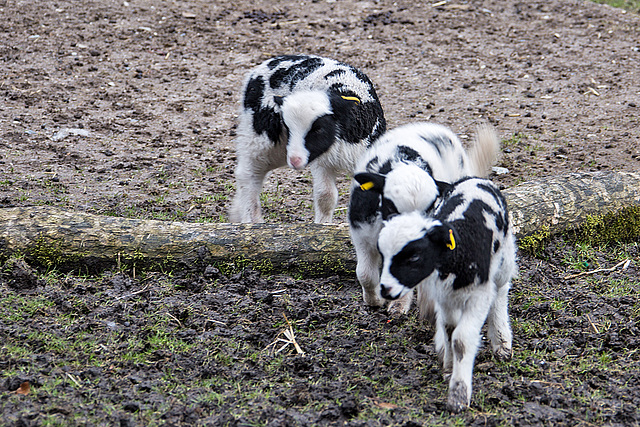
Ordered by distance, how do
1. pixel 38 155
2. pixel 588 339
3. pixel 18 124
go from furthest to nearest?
pixel 18 124, pixel 38 155, pixel 588 339

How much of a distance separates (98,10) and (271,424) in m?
10.2

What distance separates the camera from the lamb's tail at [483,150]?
5789 millimetres

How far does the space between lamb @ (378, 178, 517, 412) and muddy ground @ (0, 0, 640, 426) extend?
0.76ft

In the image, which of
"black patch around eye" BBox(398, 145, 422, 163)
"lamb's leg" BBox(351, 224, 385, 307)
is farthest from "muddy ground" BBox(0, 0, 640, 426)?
"black patch around eye" BBox(398, 145, 422, 163)

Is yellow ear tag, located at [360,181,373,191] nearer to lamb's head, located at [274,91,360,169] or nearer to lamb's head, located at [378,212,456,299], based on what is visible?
lamb's head, located at [378,212,456,299]

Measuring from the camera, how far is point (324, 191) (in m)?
6.28

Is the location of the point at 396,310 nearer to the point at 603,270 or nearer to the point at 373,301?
the point at 373,301

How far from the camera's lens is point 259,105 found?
646 centimetres

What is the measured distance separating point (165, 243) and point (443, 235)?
94.2 inches

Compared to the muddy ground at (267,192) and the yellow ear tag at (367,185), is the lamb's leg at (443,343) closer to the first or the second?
the muddy ground at (267,192)

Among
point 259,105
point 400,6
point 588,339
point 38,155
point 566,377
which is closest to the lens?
point 566,377

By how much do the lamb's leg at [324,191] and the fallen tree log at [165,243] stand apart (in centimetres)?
61

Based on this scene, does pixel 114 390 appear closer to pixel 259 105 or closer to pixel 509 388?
pixel 509 388

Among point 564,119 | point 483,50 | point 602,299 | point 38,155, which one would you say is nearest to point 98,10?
point 38,155
